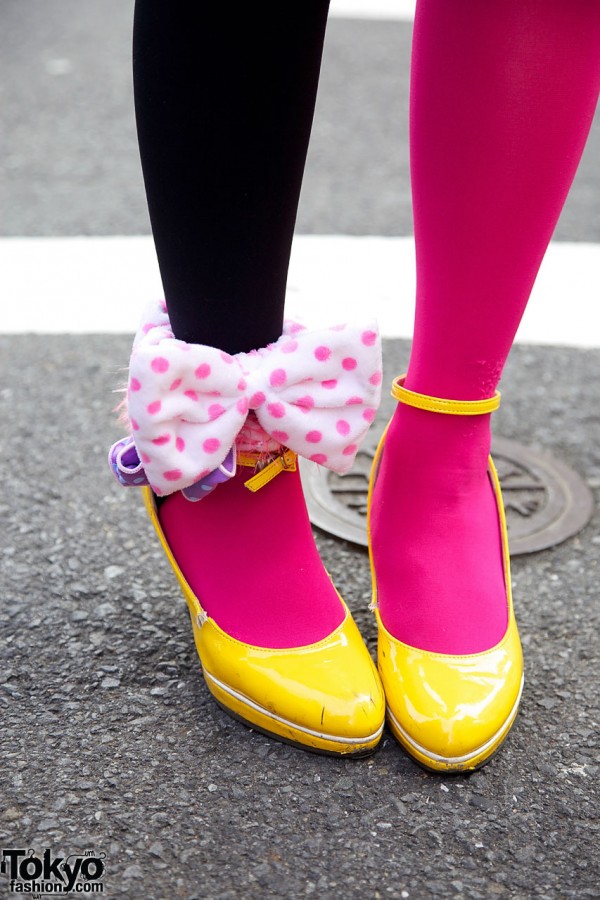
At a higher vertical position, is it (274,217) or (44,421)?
(274,217)

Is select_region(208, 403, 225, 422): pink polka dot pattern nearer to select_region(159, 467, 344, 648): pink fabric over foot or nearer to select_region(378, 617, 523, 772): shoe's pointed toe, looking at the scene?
select_region(159, 467, 344, 648): pink fabric over foot

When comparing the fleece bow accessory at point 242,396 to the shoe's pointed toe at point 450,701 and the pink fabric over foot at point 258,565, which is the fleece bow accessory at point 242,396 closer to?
the pink fabric over foot at point 258,565

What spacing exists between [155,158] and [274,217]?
0.40 ft

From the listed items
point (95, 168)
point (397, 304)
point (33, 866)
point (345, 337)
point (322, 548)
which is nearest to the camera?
point (33, 866)

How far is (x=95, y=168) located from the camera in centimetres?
264

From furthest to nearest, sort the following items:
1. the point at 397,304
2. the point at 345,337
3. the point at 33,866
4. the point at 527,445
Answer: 1. the point at 397,304
2. the point at 527,445
3. the point at 345,337
4. the point at 33,866

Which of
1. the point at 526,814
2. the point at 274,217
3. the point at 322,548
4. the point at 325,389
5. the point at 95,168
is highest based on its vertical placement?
the point at 274,217

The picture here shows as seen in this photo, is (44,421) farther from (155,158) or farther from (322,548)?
(155,158)

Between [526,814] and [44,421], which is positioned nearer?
[526,814]

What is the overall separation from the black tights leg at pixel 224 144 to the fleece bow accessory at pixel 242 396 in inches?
1.7

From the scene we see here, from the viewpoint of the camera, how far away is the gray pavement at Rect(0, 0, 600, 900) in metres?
0.88

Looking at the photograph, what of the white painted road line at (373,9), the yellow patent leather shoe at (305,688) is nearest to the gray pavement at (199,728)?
the yellow patent leather shoe at (305,688)

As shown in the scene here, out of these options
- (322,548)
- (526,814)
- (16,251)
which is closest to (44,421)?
(322,548)

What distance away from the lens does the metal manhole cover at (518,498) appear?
1393 millimetres
